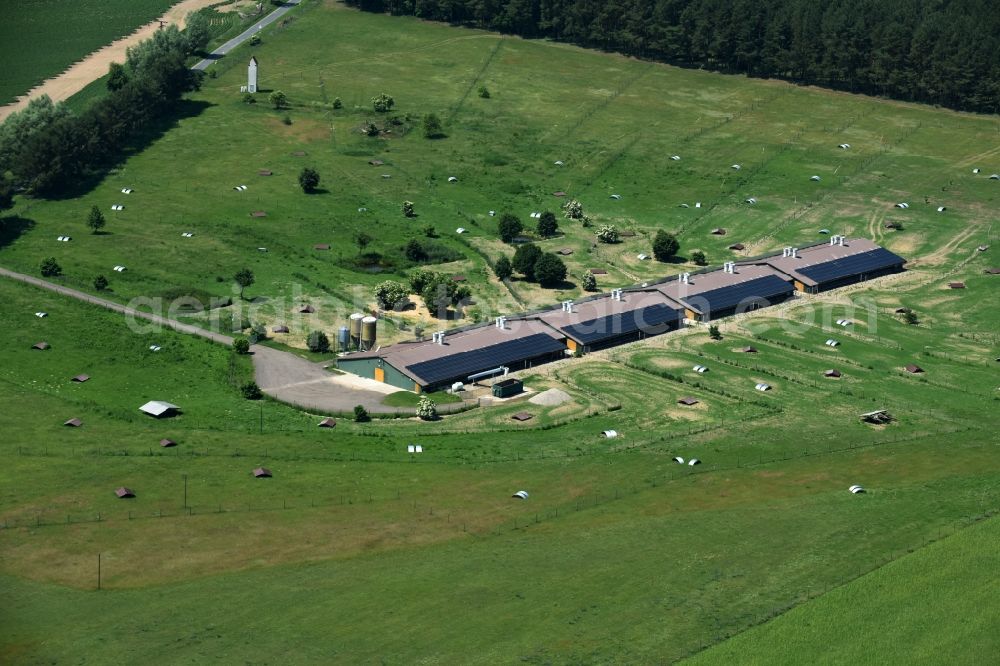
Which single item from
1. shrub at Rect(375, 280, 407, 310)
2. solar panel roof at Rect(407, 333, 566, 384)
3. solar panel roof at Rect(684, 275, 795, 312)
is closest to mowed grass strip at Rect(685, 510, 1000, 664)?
solar panel roof at Rect(407, 333, 566, 384)

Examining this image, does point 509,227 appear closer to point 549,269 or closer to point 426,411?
point 549,269

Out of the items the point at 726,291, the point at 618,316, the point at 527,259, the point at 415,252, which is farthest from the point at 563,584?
the point at 415,252

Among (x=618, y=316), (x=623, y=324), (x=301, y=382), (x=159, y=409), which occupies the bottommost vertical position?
(x=301, y=382)

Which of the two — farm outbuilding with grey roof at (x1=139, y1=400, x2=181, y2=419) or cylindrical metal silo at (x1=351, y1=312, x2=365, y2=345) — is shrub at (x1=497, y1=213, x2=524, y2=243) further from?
farm outbuilding with grey roof at (x1=139, y1=400, x2=181, y2=419)

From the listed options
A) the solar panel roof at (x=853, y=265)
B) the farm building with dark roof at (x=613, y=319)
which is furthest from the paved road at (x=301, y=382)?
the solar panel roof at (x=853, y=265)

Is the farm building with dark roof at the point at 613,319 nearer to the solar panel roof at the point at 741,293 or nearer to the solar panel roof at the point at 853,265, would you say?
the solar panel roof at the point at 741,293

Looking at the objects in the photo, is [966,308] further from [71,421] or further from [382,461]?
[71,421]

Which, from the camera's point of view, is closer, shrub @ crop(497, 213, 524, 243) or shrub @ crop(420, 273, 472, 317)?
shrub @ crop(420, 273, 472, 317)
